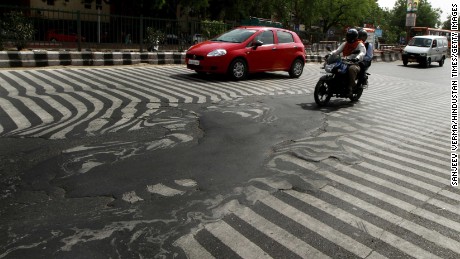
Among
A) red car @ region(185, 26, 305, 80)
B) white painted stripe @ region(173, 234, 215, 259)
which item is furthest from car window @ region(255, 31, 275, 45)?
white painted stripe @ region(173, 234, 215, 259)

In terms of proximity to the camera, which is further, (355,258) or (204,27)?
(204,27)

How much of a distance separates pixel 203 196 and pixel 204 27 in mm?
15895

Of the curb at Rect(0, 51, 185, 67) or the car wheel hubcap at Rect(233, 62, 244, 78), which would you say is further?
the car wheel hubcap at Rect(233, 62, 244, 78)

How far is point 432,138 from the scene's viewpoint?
6758 millimetres

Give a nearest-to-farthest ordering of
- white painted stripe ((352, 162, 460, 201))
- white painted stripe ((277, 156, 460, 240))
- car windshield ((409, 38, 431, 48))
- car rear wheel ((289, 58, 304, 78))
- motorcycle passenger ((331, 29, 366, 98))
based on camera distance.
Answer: white painted stripe ((277, 156, 460, 240)) < white painted stripe ((352, 162, 460, 201)) < motorcycle passenger ((331, 29, 366, 98)) < car rear wheel ((289, 58, 304, 78)) < car windshield ((409, 38, 431, 48))

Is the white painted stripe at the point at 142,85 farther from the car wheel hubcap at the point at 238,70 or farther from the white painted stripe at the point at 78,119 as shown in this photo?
the car wheel hubcap at the point at 238,70

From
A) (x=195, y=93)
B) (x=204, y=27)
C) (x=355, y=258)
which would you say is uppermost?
(x=204, y=27)

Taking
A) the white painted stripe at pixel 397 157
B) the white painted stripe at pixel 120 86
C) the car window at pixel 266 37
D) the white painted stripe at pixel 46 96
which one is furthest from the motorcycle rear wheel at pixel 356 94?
the white painted stripe at pixel 46 96

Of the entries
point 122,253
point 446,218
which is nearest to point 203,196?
point 122,253

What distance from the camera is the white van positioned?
26.3 meters

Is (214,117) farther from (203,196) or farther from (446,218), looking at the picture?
(446,218)

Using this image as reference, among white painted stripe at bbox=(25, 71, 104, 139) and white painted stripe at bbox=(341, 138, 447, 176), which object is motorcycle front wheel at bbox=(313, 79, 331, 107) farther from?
white painted stripe at bbox=(25, 71, 104, 139)

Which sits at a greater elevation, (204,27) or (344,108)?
(204,27)

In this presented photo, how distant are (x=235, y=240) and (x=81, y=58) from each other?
12.1 meters
